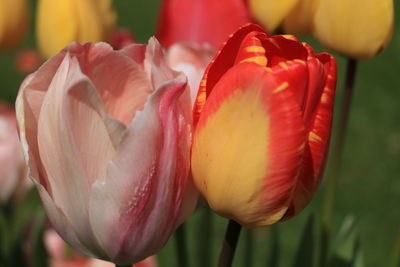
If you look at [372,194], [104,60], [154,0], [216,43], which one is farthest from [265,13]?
[154,0]

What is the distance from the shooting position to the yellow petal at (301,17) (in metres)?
0.62

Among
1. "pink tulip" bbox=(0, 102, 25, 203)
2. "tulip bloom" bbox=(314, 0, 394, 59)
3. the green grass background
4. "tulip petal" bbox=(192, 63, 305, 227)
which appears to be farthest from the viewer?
the green grass background

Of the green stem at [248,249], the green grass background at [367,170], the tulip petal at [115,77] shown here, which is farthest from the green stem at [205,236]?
the green grass background at [367,170]

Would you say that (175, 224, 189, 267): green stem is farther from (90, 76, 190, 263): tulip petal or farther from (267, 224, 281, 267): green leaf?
(90, 76, 190, 263): tulip petal

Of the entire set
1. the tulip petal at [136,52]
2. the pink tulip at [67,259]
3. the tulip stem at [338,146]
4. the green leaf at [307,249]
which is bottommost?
the pink tulip at [67,259]

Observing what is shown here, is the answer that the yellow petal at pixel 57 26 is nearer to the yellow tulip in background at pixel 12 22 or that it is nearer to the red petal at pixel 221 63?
the yellow tulip in background at pixel 12 22

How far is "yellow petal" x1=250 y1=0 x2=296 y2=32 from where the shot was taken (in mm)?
646

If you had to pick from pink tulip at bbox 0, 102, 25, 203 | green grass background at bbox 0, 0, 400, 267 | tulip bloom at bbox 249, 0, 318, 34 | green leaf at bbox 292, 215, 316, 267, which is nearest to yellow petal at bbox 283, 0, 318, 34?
tulip bloom at bbox 249, 0, 318, 34

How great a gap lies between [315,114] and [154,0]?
2.49 meters

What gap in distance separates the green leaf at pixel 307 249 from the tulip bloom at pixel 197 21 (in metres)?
0.19

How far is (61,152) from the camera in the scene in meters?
0.44

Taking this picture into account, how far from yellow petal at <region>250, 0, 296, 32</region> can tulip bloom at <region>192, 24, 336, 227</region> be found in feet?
0.66

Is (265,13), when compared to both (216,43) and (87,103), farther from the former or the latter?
(87,103)

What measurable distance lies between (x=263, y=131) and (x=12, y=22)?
409 mm
